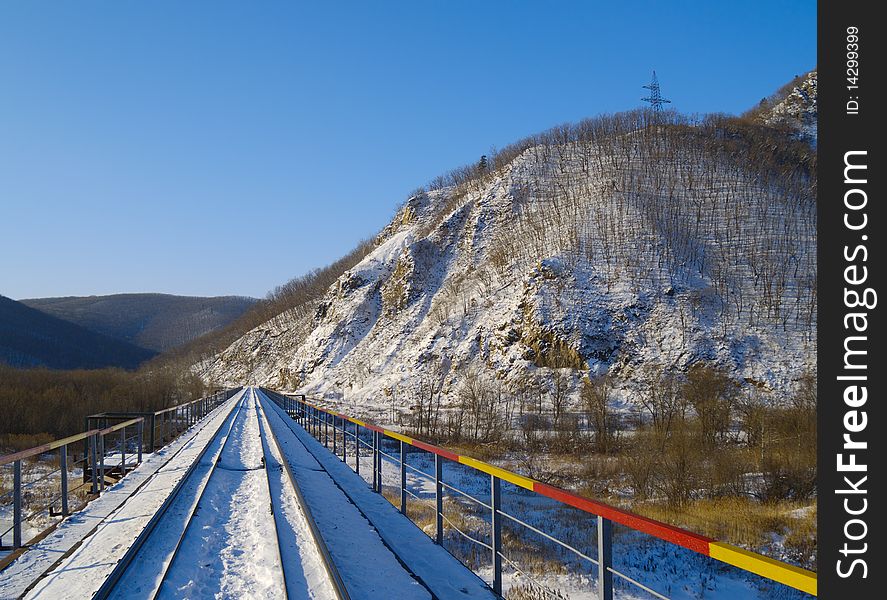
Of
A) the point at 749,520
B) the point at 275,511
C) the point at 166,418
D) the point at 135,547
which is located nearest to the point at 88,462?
the point at 275,511

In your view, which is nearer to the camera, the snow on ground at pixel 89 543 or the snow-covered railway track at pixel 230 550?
the snow-covered railway track at pixel 230 550

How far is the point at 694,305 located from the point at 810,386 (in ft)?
73.6

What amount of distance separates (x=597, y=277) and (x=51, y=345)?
158364 mm

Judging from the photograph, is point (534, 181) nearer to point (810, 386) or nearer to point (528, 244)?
point (528, 244)

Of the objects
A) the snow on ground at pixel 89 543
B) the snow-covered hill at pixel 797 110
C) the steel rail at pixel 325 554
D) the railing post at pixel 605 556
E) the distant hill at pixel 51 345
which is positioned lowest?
the distant hill at pixel 51 345

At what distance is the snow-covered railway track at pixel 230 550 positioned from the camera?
16.9 ft

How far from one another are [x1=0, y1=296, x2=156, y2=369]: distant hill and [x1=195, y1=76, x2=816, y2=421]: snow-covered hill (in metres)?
96.7

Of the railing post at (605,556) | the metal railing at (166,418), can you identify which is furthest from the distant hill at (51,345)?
the railing post at (605,556)

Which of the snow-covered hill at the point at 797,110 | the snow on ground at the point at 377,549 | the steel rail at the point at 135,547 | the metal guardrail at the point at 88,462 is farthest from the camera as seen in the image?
the snow-covered hill at the point at 797,110

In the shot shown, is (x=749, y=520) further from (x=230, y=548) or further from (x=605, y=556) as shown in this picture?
(x=605, y=556)

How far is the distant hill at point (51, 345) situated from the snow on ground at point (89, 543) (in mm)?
149150

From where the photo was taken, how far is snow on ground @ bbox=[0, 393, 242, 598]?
5.45 m

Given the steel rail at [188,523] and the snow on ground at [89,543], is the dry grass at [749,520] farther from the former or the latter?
the snow on ground at [89,543]
